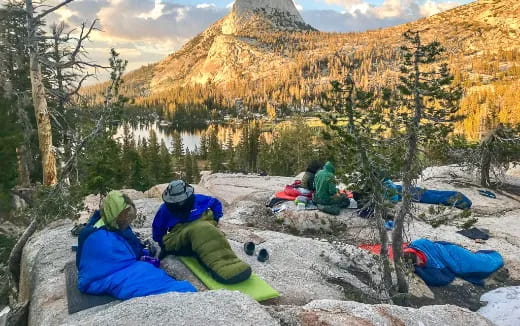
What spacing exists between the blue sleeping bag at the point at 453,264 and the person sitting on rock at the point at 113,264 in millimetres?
6205

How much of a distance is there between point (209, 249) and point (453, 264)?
20.8 ft

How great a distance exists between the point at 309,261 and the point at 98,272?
4292 millimetres

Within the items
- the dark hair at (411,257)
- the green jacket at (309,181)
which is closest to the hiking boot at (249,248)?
the dark hair at (411,257)

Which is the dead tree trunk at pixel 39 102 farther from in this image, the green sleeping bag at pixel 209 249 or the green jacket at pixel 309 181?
the green jacket at pixel 309 181

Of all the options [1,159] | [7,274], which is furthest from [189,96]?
[7,274]

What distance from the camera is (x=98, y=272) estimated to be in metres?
5.00

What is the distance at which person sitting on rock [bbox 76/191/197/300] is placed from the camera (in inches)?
192

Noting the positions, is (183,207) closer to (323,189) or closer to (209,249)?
(209,249)

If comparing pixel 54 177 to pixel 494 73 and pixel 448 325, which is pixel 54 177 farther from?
pixel 494 73

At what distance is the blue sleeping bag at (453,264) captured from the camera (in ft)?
28.6

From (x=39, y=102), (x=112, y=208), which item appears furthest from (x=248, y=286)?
(x=39, y=102)

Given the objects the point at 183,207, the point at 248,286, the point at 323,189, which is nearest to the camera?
the point at 248,286

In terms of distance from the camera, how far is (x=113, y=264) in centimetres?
504

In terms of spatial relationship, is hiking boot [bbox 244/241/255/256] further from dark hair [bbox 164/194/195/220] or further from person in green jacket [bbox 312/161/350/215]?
person in green jacket [bbox 312/161/350/215]
